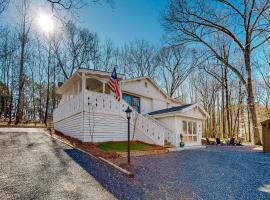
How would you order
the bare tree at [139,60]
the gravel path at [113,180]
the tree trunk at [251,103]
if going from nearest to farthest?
the gravel path at [113,180]
the tree trunk at [251,103]
the bare tree at [139,60]

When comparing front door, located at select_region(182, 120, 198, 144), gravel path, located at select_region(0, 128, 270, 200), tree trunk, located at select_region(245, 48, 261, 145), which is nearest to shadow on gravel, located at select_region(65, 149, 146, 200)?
gravel path, located at select_region(0, 128, 270, 200)

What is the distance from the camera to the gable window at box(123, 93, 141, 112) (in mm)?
15880

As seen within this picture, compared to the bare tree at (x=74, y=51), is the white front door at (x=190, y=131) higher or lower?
lower

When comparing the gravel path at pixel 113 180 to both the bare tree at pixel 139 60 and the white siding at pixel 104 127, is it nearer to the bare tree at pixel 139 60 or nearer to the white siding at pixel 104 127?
the white siding at pixel 104 127

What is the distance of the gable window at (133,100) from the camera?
15880 millimetres

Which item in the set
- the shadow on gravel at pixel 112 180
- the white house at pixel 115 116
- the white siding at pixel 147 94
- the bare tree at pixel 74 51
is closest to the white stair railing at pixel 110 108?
the white house at pixel 115 116

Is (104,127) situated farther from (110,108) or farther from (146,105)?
(146,105)

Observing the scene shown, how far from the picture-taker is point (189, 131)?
50.2 ft

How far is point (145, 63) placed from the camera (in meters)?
30.4

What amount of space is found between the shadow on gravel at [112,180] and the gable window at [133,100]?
9.23 m

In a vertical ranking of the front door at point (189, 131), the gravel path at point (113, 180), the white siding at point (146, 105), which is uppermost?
the white siding at point (146, 105)

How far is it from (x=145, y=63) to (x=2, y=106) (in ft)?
77.1

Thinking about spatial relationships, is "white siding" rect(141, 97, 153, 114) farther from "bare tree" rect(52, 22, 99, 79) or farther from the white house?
"bare tree" rect(52, 22, 99, 79)

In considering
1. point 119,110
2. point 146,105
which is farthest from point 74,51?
point 119,110
